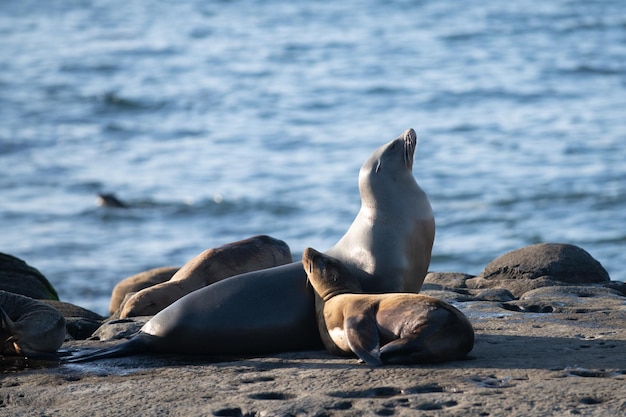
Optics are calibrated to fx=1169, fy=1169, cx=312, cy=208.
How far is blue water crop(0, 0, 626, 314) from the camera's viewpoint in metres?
16.3

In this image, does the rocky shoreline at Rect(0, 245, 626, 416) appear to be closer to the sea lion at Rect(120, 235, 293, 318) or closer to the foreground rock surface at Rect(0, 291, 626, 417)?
the foreground rock surface at Rect(0, 291, 626, 417)

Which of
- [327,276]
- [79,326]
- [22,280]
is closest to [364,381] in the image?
[327,276]

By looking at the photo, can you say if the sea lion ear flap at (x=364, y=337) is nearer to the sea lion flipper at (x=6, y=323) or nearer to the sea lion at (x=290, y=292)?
the sea lion at (x=290, y=292)

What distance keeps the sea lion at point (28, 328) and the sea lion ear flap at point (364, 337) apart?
1.64 m

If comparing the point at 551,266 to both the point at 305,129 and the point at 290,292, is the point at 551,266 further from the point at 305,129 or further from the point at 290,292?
the point at 305,129

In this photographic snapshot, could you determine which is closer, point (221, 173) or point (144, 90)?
point (221, 173)

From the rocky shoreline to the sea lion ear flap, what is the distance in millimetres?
64

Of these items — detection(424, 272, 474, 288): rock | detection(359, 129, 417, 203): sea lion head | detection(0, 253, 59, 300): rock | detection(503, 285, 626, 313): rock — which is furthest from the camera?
detection(0, 253, 59, 300): rock

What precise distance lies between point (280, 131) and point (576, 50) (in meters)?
9.34

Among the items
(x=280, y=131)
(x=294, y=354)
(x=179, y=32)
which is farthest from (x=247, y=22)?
(x=294, y=354)

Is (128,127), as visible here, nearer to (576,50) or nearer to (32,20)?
(576,50)

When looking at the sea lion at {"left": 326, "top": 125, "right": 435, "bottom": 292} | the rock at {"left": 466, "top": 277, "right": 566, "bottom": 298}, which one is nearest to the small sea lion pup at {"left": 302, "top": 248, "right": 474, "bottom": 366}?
the sea lion at {"left": 326, "top": 125, "right": 435, "bottom": 292}

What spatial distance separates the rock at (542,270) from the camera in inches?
321

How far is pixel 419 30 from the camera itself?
34.4 meters
